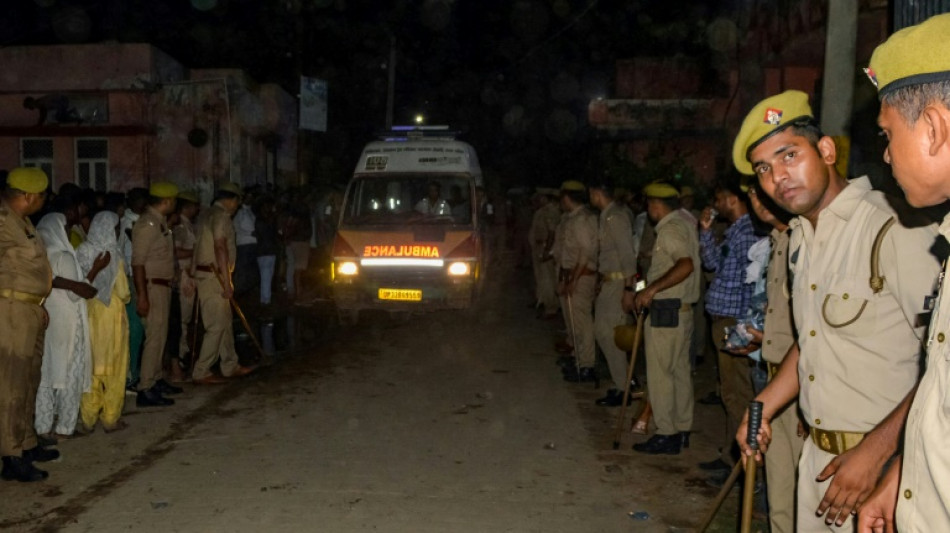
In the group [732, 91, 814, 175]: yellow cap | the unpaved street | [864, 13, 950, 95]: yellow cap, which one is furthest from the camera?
the unpaved street

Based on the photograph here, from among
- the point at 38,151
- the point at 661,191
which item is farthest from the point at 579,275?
the point at 38,151

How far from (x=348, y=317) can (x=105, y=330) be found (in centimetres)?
637

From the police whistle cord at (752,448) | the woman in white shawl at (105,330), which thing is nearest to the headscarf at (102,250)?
the woman in white shawl at (105,330)

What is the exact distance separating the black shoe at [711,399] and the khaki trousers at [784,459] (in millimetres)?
3996

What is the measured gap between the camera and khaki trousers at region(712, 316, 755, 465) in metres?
6.04

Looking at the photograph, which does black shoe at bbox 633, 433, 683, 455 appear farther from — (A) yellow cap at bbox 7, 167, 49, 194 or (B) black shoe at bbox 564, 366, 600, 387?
(A) yellow cap at bbox 7, 167, 49, 194

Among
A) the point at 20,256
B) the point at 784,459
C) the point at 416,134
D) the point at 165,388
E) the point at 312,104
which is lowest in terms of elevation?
the point at 165,388

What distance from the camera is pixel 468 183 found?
1250cm

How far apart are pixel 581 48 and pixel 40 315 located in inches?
1318

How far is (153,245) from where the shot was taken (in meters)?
8.00

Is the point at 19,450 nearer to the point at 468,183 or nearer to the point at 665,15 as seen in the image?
the point at 468,183

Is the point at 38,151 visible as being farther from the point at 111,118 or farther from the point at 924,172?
the point at 924,172

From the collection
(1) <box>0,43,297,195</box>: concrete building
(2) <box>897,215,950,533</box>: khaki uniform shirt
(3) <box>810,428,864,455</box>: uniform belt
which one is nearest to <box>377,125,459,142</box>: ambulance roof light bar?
(1) <box>0,43,297,195</box>: concrete building

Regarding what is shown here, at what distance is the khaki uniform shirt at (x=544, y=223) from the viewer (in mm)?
14164
